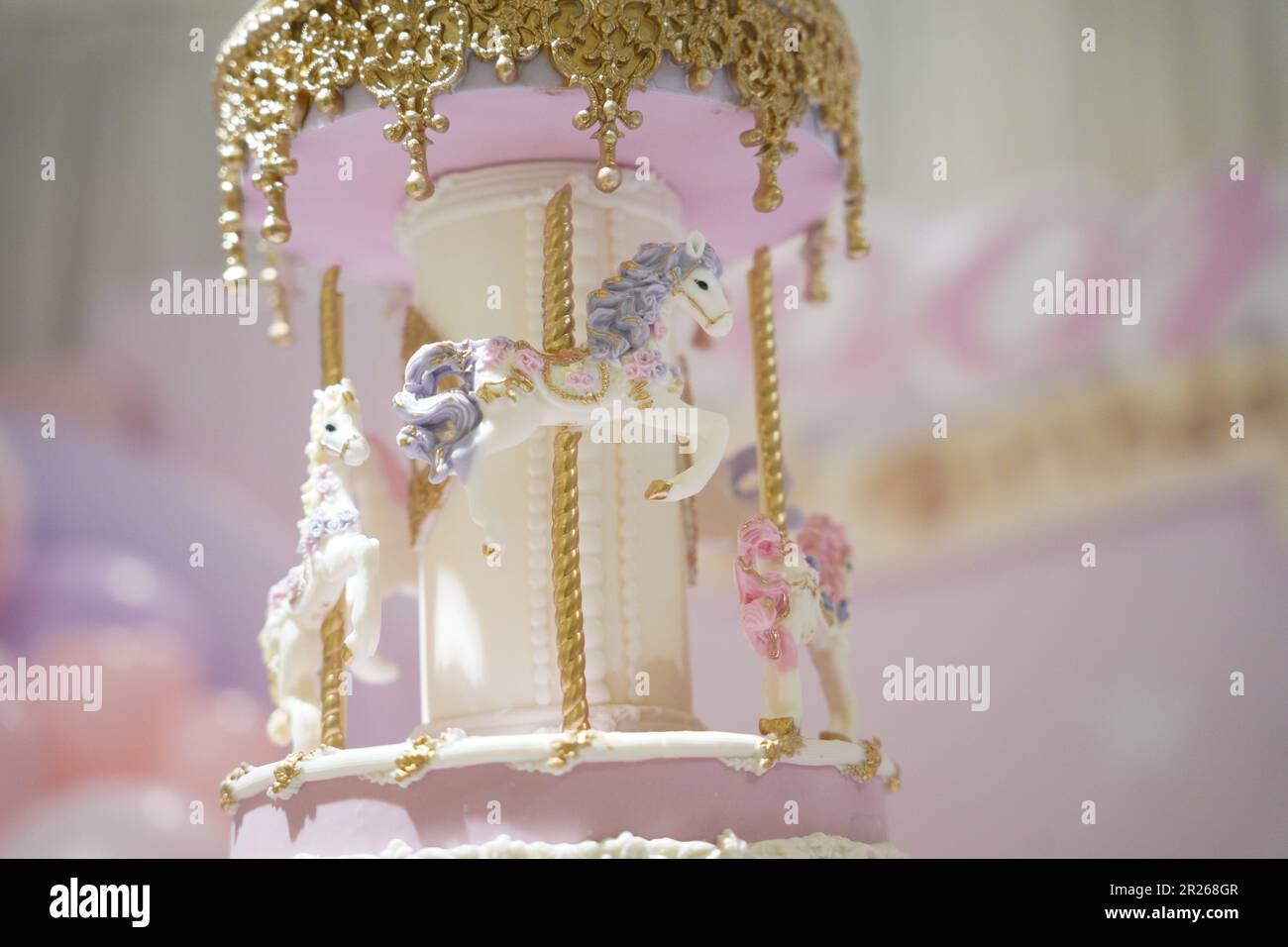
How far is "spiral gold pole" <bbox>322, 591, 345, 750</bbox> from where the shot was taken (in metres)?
5.89

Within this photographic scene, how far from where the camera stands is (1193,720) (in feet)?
26.6

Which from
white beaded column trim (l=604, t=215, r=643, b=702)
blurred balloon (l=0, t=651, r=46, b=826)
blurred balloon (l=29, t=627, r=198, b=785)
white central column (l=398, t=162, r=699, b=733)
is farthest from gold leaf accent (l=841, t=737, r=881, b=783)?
blurred balloon (l=0, t=651, r=46, b=826)

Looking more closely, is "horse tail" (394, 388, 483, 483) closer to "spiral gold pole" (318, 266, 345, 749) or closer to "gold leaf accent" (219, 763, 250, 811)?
"spiral gold pole" (318, 266, 345, 749)

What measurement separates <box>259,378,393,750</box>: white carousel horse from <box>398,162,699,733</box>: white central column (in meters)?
0.32

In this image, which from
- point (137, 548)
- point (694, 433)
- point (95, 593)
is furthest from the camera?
point (137, 548)

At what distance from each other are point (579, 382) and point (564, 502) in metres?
0.35

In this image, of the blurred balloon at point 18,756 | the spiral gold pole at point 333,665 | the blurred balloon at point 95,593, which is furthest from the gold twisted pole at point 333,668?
the blurred balloon at point 18,756

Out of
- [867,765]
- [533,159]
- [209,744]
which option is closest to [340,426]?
[533,159]

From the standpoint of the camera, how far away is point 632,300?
5.56 m

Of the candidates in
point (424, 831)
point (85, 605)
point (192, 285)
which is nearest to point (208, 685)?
point (85, 605)

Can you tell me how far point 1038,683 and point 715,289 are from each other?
3347 millimetres

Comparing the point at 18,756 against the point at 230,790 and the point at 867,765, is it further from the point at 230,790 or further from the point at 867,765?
the point at 867,765

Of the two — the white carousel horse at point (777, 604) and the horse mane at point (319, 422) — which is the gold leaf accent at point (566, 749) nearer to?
the white carousel horse at point (777, 604)

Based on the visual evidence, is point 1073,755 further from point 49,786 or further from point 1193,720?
point 49,786
